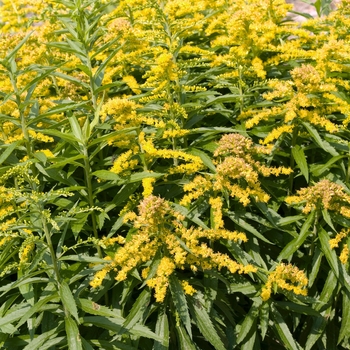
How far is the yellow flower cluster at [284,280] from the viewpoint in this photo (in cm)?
285

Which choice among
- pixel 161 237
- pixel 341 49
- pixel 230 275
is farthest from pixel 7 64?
pixel 341 49

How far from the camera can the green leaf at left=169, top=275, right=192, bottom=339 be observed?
9.05ft

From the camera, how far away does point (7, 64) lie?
3.19 meters

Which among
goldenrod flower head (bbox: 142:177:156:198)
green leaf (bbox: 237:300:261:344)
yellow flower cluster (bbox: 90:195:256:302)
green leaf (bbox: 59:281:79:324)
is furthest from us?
green leaf (bbox: 237:300:261:344)

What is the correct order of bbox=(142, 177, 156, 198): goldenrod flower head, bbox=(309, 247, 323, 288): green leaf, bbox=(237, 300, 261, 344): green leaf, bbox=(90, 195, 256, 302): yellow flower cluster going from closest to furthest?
1. bbox=(90, 195, 256, 302): yellow flower cluster
2. bbox=(142, 177, 156, 198): goldenrod flower head
3. bbox=(237, 300, 261, 344): green leaf
4. bbox=(309, 247, 323, 288): green leaf

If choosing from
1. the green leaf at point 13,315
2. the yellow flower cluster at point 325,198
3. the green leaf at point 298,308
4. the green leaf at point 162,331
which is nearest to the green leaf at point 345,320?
the green leaf at point 298,308

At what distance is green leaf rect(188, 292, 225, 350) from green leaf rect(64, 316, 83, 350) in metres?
0.66

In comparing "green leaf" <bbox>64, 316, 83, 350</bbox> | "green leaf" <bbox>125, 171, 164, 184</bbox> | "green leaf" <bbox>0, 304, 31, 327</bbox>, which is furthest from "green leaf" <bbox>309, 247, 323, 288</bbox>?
"green leaf" <bbox>0, 304, 31, 327</bbox>

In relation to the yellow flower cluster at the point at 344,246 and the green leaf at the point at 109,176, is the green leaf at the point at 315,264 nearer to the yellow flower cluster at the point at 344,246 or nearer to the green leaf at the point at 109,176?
the yellow flower cluster at the point at 344,246

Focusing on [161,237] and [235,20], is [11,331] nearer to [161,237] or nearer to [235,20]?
[161,237]

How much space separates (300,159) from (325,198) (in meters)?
0.45

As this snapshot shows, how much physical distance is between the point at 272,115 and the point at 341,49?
2.31 feet

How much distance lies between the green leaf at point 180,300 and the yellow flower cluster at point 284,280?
47cm

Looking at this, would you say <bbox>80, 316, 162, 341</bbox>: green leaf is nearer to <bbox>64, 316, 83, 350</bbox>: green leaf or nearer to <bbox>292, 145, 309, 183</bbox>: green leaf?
<bbox>64, 316, 83, 350</bbox>: green leaf
